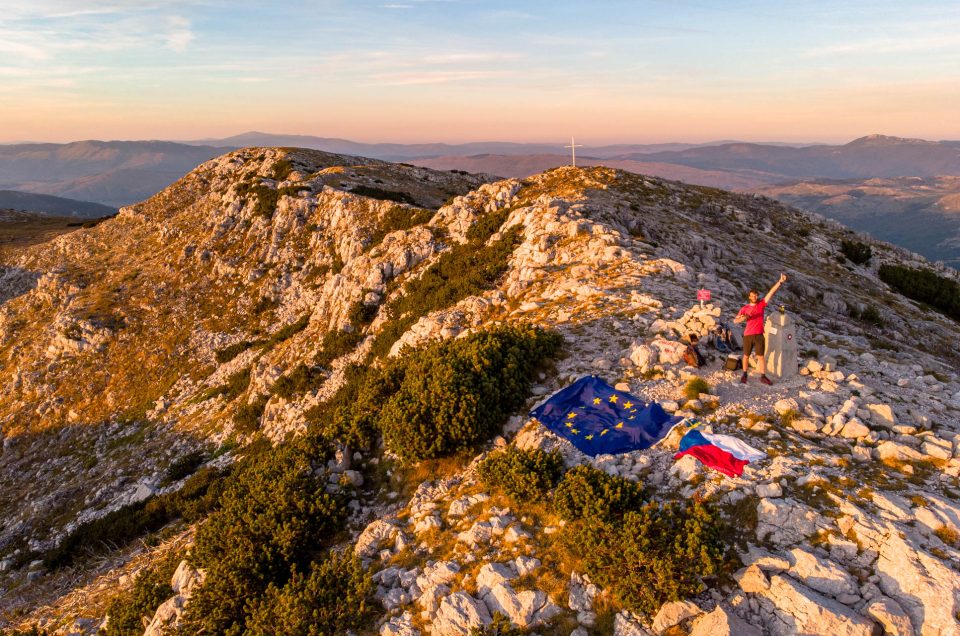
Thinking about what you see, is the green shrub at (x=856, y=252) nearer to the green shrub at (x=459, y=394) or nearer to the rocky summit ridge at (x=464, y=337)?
the rocky summit ridge at (x=464, y=337)

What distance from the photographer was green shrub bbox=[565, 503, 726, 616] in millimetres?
7711

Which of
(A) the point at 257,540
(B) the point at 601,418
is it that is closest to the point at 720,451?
(B) the point at 601,418

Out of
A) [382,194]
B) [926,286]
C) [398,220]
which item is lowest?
[926,286]

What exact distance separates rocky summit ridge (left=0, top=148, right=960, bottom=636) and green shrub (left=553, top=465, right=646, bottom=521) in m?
0.57

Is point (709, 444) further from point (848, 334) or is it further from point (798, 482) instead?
point (848, 334)

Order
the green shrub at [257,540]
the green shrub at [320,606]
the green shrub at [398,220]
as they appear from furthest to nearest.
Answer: the green shrub at [398,220]
the green shrub at [257,540]
the green shrub at [320,606]

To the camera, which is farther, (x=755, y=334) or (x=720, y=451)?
(x=755, y=334)

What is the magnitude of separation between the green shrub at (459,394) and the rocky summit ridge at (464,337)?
0.63m

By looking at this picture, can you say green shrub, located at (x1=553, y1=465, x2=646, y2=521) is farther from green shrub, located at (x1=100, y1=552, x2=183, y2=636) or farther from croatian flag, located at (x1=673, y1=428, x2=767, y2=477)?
green shrub, located at (x1=100, y1=552, x2=183, y2=636)

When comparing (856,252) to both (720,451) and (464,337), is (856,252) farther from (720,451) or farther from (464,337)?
(720,451)

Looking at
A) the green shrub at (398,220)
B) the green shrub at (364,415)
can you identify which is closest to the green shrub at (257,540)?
the green shrub at (364,415)

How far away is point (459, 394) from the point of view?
13.1 m

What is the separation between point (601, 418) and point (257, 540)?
9.05 m

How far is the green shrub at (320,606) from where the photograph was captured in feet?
28.2
